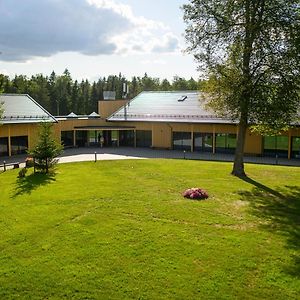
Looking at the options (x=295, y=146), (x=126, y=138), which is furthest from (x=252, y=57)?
(x=126, y=138)

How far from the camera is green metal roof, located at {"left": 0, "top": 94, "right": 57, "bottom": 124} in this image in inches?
A: 1297

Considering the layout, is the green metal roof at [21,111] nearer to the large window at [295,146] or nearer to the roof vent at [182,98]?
the roof vent at [182,98]

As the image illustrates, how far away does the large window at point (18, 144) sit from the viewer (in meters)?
33.3

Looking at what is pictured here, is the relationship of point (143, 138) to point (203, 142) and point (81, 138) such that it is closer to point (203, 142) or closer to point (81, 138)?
point (81, 138)

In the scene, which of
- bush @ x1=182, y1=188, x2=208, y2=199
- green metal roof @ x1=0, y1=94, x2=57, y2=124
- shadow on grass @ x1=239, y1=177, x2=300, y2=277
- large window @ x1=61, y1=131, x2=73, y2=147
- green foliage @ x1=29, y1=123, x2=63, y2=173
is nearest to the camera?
shadow on grass @ x1=239, y1=177, x2=300, y2=277

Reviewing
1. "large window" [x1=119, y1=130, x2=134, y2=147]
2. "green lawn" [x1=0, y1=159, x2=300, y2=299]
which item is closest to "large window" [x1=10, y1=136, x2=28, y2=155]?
"large window" [x1=119, y1=130, x2=134, y2=147]

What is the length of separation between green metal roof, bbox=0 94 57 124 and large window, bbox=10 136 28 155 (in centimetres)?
171

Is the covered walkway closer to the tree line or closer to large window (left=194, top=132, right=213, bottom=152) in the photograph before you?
large window (left=194, top=132, right=213, bottom=152)

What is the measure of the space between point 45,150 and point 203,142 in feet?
61.3

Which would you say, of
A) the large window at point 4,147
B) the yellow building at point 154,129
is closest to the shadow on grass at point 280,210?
the yellow building at point 154,129

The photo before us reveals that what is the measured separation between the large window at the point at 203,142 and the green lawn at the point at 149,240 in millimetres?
16971

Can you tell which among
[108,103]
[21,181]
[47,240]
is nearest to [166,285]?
[47,240]

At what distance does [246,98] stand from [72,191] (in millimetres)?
9678

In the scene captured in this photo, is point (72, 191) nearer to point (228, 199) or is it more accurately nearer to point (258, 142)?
point (228, 199)
